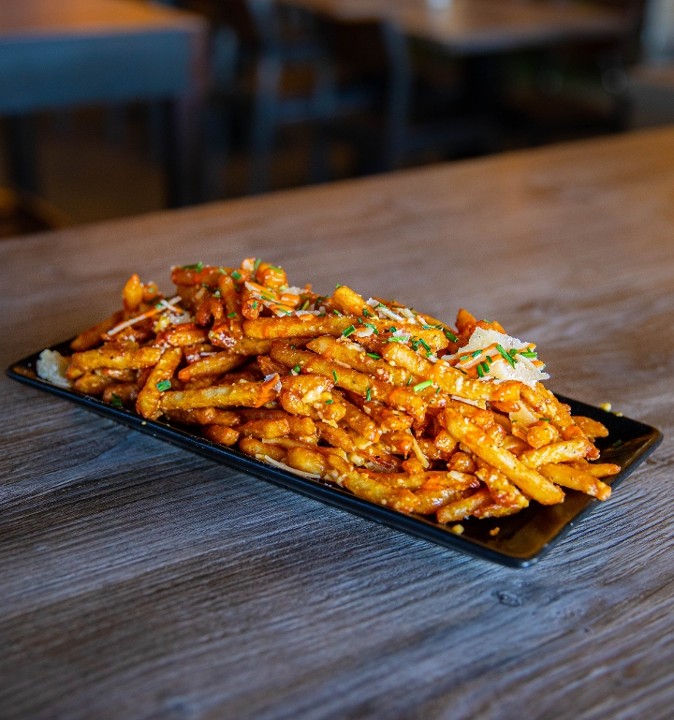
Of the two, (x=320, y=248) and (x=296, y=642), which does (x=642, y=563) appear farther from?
(x=320, y=248)

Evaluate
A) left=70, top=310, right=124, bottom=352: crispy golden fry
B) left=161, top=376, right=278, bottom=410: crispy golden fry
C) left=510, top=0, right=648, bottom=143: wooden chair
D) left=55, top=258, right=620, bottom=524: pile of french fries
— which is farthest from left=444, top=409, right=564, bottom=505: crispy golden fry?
left=510, top=0, right=648, bottom=143: wooden chair

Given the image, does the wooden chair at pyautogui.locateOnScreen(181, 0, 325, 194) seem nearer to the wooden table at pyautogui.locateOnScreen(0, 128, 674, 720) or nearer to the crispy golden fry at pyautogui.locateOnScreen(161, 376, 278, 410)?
the wooden table at pyautogui.locateOnScreen(0, 128, 674, 720)

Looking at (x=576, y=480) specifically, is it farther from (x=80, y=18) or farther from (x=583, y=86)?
(x=583, y=86)

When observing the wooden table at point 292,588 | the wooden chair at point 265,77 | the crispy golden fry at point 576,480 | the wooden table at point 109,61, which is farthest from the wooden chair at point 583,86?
the crispy golden fry at point 576,480

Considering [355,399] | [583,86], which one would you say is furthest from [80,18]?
[583,86]

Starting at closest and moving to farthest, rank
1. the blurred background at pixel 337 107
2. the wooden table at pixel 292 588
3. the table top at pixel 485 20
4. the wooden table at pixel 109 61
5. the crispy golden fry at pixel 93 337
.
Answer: the wooden table at pixel 292 588 → the crispy golden fry at pixel 93 337 → the wooden table at pixel 109 61 → the table top at pixel 485 20 → the blurred background at pixel 337 107

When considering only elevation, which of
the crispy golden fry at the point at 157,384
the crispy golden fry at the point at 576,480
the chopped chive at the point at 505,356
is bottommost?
the crispy golden fry at the point at 576,480

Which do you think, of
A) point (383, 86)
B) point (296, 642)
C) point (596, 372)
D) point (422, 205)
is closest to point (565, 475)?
point (296, 642)

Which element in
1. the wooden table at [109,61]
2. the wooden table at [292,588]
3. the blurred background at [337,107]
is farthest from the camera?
the blurred background at [337,107]

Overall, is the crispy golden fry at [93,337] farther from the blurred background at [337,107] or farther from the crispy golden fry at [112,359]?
the blurred background at [337,107]
